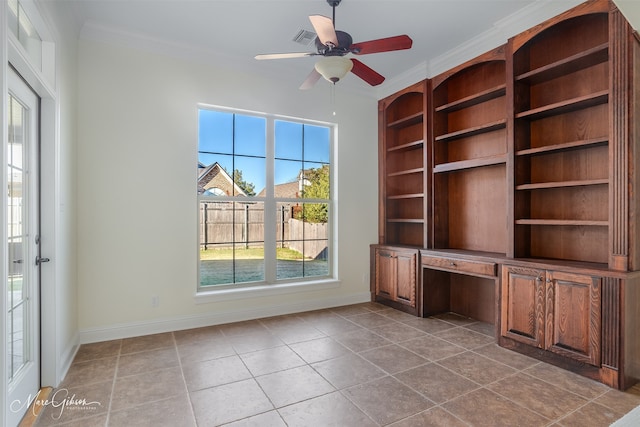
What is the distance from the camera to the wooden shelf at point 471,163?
3492mm

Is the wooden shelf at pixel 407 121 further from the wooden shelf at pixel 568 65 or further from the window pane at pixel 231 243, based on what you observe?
the window pane at pixel 231 243

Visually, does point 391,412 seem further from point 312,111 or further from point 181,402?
point 312,111

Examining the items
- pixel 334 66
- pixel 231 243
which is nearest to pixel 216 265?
pixel 231 243

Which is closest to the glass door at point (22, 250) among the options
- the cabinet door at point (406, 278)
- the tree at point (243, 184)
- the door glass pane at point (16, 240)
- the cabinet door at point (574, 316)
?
the door glass pane at point (16, 240)

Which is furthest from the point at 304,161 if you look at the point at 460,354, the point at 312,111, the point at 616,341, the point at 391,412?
the point at 616,341

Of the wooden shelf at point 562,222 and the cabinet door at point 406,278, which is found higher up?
the wooden shelf at point 562,222

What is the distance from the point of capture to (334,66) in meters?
2.69

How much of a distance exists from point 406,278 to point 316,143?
7.21 ft

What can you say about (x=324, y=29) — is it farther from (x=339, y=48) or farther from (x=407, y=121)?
(x=407, y=121)

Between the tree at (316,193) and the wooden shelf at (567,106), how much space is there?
2.44 m

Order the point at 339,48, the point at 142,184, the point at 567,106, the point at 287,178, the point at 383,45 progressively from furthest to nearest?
the point at 287,178 < the point at 142,184 < the point at 567,106 < the point at 339,48 < the point at 383,45

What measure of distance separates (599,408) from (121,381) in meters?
3.35

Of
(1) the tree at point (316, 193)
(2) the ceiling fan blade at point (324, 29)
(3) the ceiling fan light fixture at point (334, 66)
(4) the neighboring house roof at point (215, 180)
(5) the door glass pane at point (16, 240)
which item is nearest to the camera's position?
(5) the door glass pane at point (16, 240)

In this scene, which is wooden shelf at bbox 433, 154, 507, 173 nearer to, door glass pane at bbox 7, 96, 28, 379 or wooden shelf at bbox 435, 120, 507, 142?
wooden shelf at bbox 435, 120, 507, 142
